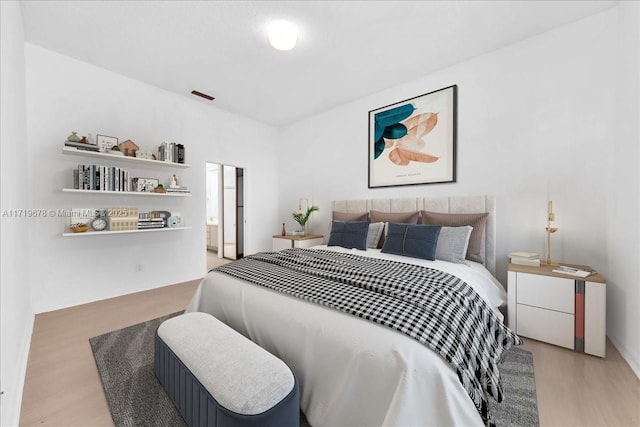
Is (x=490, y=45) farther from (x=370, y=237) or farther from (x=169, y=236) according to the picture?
(x=169, y=236)

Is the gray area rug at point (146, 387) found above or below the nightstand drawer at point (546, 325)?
below

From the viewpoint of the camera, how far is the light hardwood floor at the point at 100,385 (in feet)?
4.49

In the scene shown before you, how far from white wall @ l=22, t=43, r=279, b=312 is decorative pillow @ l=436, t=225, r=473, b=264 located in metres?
3.30

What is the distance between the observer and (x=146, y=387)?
1583mm

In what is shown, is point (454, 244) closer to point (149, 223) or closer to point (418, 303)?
point (418, 303)

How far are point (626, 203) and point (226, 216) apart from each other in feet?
19.6

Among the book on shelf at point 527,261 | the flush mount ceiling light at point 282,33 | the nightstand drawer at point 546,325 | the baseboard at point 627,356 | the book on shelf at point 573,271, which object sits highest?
the flush mount ceiling light at point 282,33

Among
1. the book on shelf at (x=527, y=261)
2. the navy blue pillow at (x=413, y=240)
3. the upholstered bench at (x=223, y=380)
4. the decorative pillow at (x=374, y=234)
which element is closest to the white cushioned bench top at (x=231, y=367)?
the upholstered bench at (x=223, y=380)

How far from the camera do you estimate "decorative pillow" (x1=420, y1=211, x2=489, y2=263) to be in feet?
8.23

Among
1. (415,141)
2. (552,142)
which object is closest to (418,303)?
(552,142)

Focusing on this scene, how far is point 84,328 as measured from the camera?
2363mm

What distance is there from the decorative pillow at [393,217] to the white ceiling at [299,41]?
1.69 m

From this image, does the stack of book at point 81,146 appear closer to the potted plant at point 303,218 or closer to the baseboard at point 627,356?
the potted plant at point 303,218

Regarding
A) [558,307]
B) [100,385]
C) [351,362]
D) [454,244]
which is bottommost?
[100,385]
